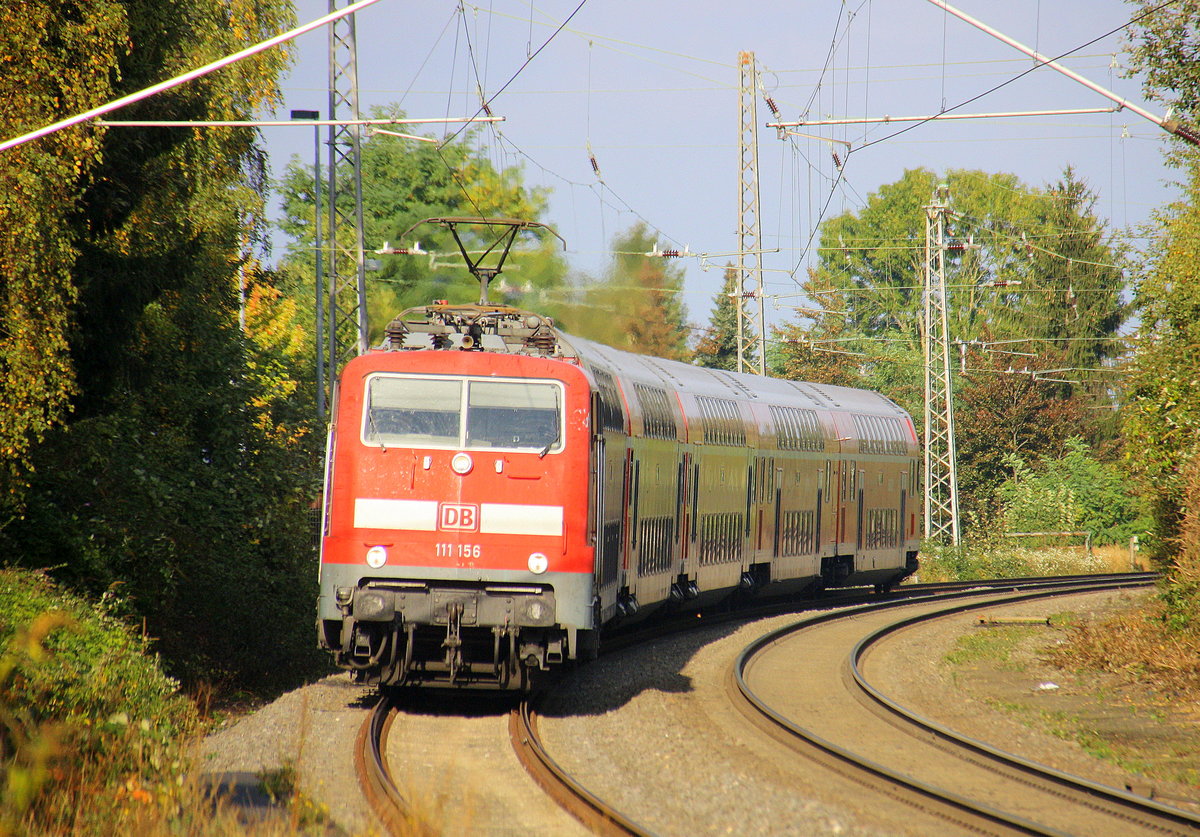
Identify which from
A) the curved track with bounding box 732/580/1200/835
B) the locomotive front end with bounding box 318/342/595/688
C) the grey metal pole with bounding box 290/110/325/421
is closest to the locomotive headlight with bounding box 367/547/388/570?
the locomotive front end with bounding box 318/342/595/688

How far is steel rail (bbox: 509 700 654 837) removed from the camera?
8.01 metres

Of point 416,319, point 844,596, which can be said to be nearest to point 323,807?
point 416,319

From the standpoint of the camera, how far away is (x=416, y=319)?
1301 centimetres

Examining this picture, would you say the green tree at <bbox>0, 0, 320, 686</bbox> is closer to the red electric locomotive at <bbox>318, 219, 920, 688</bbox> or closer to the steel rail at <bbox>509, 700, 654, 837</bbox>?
the red electric locomotive at <bbox>318, 219, 920, 688</bbox>

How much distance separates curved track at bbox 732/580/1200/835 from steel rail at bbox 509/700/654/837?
2.30m

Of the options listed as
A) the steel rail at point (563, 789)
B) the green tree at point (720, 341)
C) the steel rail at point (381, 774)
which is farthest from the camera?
the green tree at point (720, 341)

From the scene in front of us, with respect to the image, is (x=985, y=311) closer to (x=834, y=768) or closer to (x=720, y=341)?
(x=720, y=341)

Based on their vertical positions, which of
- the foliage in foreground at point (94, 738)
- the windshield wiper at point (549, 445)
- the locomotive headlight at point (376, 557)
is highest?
the windshield wiper at point (549, 445)

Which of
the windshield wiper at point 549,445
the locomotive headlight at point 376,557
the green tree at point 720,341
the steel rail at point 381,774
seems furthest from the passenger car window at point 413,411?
the green tree at point 720,341

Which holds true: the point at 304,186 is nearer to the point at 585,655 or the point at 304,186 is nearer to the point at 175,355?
the point at 175,355

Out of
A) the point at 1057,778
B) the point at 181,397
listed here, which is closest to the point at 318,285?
the point at 181,397

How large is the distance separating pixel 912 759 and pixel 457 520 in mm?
4407

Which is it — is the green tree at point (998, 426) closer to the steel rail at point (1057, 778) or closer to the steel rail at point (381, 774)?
the steel rail at point (1057, 778)

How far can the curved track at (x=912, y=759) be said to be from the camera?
884cm
